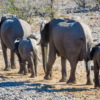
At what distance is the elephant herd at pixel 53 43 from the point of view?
6055 millimetres

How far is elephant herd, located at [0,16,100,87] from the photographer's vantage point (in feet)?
19.9

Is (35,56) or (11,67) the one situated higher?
(35,56)

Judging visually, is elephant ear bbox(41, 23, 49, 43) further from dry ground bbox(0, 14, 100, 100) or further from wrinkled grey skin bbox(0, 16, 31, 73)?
dry ground bbox(0, 14, 100, 100)

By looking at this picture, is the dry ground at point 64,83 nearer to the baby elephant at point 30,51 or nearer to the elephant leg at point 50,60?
the elephant leg at point 50,60

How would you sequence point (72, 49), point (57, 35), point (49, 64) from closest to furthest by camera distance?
point (72, 49) < point (57, 35) < point (49, 64)

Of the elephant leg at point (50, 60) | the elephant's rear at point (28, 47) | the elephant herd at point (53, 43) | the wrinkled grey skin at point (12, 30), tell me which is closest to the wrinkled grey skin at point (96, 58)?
the elephant herd at point (53, 43)

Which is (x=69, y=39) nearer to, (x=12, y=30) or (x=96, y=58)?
(x=96, y=58)

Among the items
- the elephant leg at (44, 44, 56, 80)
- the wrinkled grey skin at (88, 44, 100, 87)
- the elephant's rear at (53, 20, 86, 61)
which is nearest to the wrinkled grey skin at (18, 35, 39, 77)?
the elephant leg at (44, 44, 56, 80)

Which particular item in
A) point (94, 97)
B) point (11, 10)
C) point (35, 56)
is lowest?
point (94, 97)

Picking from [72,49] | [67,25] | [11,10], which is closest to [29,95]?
[72,49]

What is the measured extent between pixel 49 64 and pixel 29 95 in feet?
8.08

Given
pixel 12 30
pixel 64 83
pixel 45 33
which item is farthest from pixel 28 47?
pixel 64 83

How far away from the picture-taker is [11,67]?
9.61 m

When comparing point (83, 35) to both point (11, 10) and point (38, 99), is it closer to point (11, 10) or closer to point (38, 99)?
point (38, 99)
